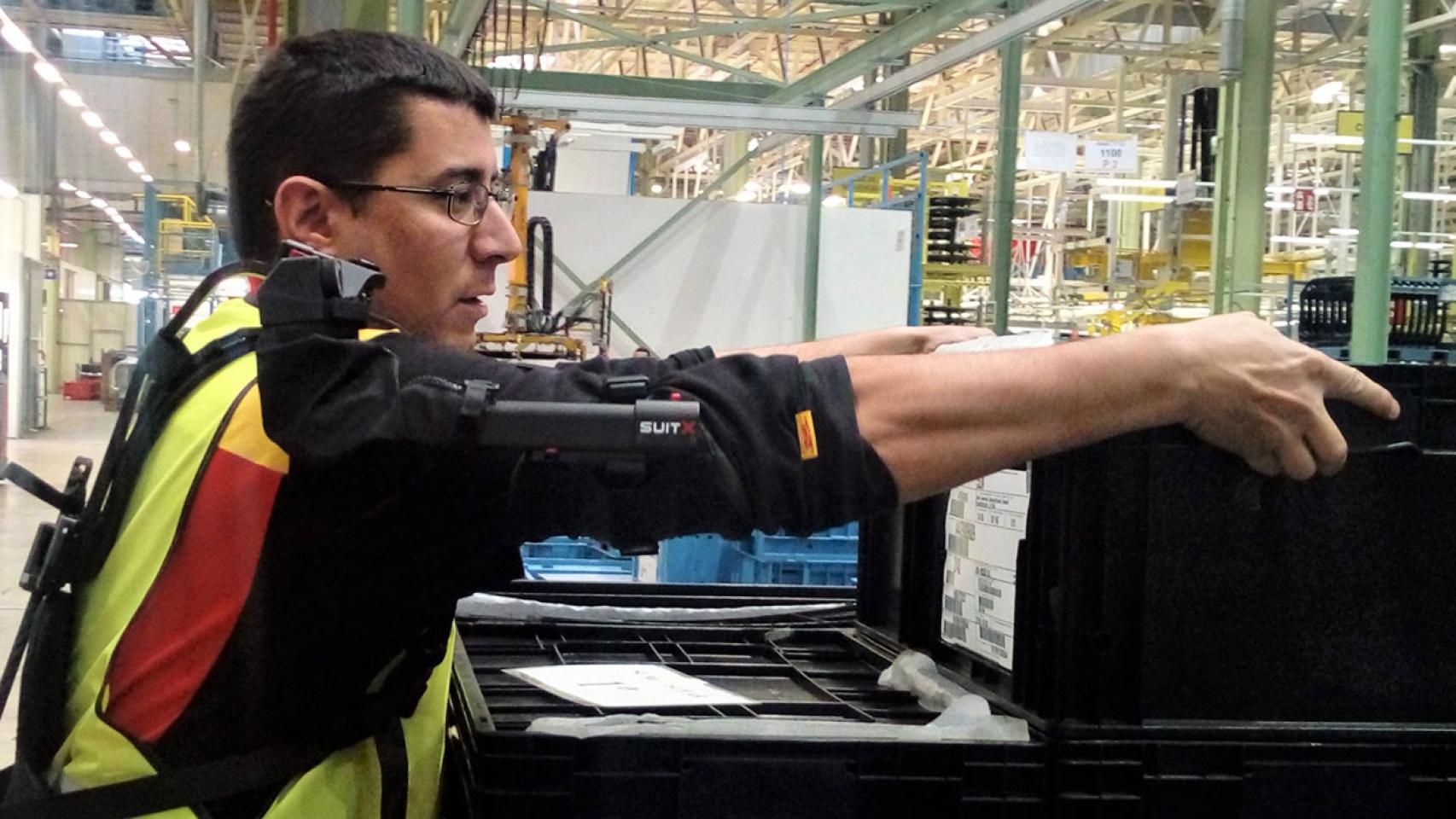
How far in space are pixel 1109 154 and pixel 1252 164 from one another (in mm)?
1212

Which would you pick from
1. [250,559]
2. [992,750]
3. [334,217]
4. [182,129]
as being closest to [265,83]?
[334,217]

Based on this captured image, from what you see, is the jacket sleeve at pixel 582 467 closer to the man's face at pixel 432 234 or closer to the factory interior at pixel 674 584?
the factory interior at pixel 674 584

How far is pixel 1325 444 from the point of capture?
114cm

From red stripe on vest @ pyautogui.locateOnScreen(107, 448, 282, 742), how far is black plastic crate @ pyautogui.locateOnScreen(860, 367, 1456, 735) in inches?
26.3

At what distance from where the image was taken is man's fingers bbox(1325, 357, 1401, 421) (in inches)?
44.9

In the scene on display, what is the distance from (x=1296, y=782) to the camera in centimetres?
119

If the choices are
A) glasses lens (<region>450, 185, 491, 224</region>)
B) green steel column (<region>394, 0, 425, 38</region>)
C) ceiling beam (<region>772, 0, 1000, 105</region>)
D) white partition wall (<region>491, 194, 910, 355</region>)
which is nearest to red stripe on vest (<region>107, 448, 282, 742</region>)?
glasses lens (<region>450, 185, 491, 224</region>)

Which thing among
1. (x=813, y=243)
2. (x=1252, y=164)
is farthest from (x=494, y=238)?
(x=813, y=243)

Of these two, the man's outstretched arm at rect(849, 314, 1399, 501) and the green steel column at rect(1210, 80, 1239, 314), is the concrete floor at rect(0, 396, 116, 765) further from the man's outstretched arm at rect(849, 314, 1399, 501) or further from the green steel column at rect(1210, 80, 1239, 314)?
the green steel column at rect(1210, 80, 1239, 314)

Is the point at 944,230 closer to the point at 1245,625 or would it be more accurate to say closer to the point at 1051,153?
the point at 1051,153

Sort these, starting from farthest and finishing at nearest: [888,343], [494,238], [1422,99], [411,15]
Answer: [1422,99]
[411,15]
[888,343]
[494,238]

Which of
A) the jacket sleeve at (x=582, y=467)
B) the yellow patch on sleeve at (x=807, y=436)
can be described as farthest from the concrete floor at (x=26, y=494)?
the yellow patch on sleeve at (x=807, y=436)

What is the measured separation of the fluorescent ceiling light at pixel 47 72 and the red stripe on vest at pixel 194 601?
38.5 feet

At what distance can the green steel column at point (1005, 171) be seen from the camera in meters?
8.19
